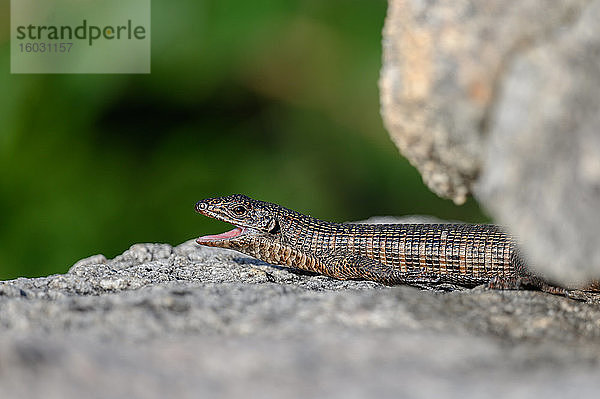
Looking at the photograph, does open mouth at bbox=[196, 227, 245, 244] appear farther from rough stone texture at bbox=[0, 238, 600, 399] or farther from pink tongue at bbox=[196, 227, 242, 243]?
rough stone texture at bbox=[0, 238, 600, 399]

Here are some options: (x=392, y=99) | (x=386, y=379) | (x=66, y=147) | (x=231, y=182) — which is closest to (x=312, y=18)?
(x=231, y=182)

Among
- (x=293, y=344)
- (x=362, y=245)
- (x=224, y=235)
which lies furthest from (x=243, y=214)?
(x=293, y=344)

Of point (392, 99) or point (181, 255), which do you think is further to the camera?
point (181, 255)

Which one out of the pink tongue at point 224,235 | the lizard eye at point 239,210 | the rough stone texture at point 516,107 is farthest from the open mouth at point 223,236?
the rough stone texture at point 516,107

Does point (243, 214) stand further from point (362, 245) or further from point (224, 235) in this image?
point (362, 245)

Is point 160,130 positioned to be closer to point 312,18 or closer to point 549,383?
point 312,18

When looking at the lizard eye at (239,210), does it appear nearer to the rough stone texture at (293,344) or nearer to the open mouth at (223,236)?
the open mouth at (223,236)

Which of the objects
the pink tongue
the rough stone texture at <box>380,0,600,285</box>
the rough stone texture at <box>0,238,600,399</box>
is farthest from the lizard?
the rough stone texture at <box>380,0,600,285</box>
